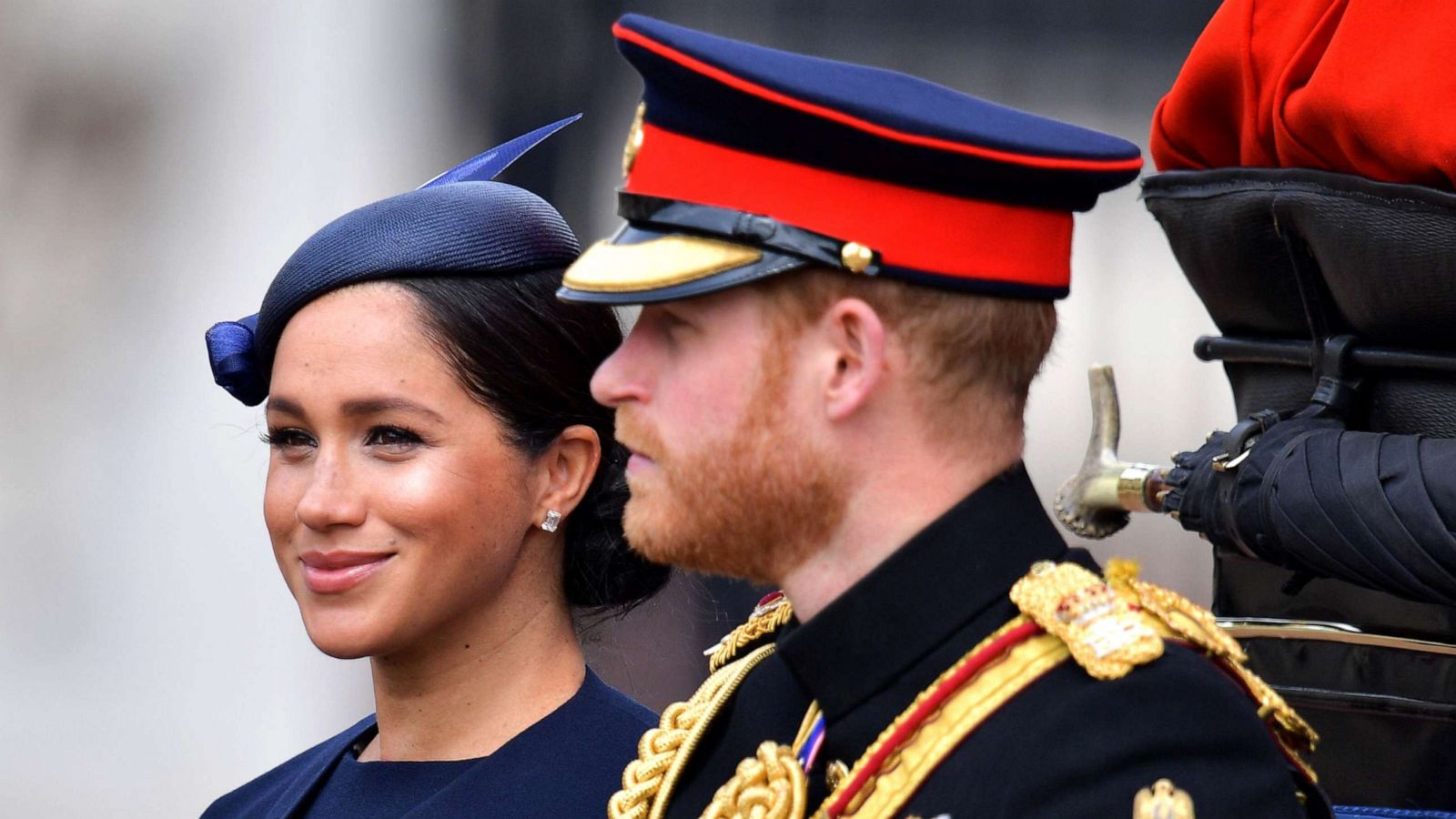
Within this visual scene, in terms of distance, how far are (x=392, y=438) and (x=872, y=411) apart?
82 cm

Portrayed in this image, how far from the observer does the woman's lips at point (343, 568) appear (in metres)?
2.24

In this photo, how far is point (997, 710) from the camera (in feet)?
5.26

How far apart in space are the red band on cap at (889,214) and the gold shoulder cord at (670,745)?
47 cm

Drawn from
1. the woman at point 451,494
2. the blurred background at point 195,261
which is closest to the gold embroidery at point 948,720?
the woman at point 451,494

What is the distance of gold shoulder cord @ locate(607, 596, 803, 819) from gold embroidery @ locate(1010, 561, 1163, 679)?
1.20 feet

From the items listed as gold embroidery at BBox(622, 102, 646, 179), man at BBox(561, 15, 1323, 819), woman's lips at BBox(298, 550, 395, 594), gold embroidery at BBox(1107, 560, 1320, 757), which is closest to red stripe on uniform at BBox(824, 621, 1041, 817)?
man at BBox(561, 15, 1323, 819)

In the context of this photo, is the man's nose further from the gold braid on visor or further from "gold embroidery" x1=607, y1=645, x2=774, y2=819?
"gold embroidery" x1=607, y1=645, x2=774, y2=819

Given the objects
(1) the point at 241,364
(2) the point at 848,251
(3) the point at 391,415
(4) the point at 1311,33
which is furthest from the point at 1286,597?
(1) the point at 241,364

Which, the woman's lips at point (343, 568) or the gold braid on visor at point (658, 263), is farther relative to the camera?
the woman's lips at point (343, 568)

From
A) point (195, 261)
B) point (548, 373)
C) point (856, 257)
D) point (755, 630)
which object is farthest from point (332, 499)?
point (195, 261)

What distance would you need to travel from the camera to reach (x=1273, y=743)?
157cm

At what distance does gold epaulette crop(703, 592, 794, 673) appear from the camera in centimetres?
204

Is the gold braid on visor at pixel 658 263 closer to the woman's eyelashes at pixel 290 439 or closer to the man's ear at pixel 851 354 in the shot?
the man's ear at pixel 851 354

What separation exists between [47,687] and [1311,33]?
13.9ft
